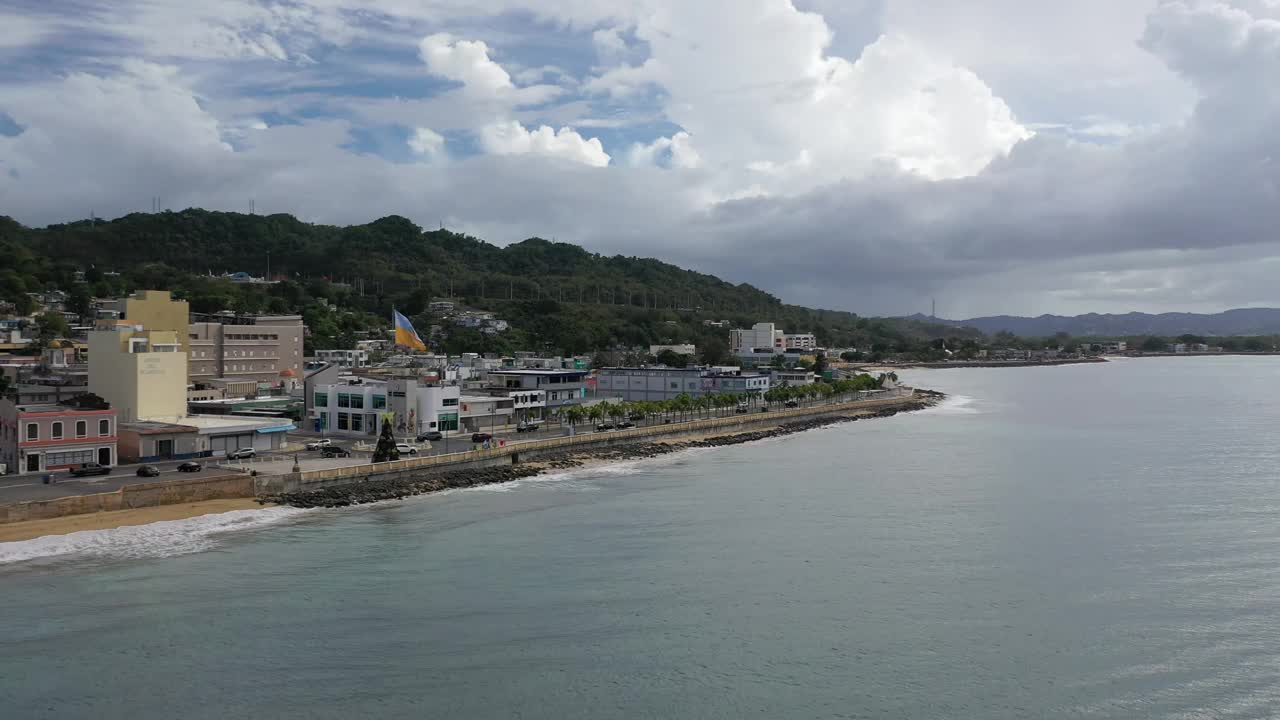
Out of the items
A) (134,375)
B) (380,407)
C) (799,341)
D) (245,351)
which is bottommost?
(380,407)

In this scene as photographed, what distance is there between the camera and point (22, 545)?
22.6m

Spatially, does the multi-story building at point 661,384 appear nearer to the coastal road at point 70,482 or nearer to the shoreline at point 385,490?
the shoreline at point 385,490

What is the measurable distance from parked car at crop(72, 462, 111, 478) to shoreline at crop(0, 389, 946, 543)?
3825 millimetres

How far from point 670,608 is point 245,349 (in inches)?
1703

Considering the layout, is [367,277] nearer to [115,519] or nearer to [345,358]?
[345,358]

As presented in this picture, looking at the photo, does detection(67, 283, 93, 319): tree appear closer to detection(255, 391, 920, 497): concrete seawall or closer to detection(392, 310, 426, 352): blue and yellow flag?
detection(392, 310, 426, 352): blue and yellow flag

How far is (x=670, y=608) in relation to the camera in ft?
63.6

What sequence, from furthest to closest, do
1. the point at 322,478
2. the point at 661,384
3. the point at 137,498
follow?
the point at 661,384
the point at 322,478
the point at 137,498

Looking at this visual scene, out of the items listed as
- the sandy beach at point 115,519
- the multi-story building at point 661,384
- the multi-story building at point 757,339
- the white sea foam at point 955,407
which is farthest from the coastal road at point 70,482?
the multi-story building at point 757,339

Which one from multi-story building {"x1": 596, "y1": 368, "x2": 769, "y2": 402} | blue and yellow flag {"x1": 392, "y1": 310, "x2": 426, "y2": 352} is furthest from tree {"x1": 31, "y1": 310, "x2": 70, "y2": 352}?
multi-story building {"x1": 596, "y1": 368, "x2": 769, "y2": 402}

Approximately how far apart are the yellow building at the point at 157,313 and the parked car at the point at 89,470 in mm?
18301

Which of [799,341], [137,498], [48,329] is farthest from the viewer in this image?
[799,341]

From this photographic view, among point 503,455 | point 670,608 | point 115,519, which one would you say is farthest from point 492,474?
point 670,608

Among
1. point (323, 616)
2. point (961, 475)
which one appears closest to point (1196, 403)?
point (961, 475)
